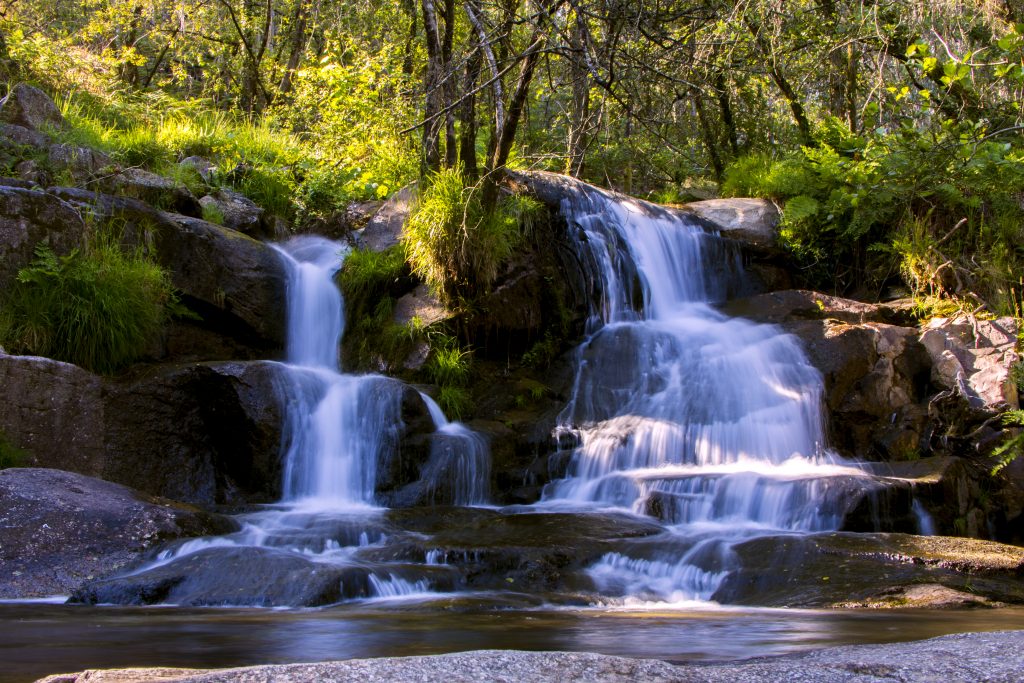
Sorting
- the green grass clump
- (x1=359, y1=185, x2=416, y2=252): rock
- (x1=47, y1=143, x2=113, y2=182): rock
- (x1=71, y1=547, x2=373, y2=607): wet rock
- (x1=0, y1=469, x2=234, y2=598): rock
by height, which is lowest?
(x1=71, y1=547, x2=373, y2=607): wet rock

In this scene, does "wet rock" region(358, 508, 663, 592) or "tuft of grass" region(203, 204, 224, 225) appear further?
"tuft of grass" region(203, 204, 224, 225)

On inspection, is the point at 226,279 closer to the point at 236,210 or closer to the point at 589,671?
the point at 236,210

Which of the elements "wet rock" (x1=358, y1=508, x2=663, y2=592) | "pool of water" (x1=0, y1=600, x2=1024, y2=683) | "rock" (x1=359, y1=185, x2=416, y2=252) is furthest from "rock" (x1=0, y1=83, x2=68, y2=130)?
"pool of water" (x1=0, y1=600, x2=1024, y2=683)

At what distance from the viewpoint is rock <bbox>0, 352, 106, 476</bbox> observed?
23.0 ft

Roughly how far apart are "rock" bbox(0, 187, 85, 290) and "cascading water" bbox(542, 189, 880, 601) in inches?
198

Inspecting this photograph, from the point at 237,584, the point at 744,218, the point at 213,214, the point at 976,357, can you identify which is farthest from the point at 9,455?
the point at 744,218

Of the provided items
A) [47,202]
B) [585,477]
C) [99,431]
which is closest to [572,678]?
[585,477]

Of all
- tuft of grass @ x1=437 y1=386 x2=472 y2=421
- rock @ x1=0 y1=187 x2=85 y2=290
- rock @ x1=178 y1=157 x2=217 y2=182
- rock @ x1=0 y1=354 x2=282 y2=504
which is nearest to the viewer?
rock @ x1=0 y1=354 x2=282 y2=504

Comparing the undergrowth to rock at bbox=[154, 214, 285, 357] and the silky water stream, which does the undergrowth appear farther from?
rock at bbox=[154, 214, 285, 357]

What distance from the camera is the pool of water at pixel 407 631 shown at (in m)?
3.49

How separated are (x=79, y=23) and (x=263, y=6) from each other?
4.11m

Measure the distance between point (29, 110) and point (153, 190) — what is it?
90.5 inches

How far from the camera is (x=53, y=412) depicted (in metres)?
7.22

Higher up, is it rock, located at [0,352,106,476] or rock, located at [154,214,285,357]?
rock, located at [154,214,285,357]
